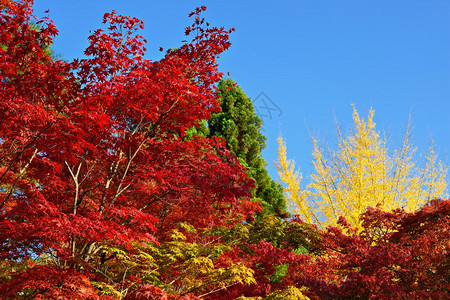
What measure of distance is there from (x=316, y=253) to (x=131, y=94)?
5323 mm

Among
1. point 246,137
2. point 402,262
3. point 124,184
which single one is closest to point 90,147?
point 124,184

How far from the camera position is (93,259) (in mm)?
6125

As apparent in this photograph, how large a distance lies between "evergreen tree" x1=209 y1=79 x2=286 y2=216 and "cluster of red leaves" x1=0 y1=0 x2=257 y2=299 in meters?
7.17

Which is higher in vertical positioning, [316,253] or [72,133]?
[72,133]

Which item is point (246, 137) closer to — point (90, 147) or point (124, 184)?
point (124, 184)

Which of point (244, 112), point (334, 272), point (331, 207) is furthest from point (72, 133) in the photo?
point (244, 112)

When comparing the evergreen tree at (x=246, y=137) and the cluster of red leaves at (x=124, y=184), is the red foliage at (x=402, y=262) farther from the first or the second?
the evergreen tree at (x=246, y=137)

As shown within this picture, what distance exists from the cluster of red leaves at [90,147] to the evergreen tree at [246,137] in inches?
282

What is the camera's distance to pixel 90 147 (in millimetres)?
5395

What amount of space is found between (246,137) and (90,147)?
1097 centimetres

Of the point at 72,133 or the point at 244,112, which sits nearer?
the point at 72,133

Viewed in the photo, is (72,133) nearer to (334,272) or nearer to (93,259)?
(93,259)

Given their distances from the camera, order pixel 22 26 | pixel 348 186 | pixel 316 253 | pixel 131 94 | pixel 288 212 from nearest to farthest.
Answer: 1. pixel 22 26
2. pixel 131 94
3. pixel 316 253
4. pixel 348 186
5. pixel 288 212

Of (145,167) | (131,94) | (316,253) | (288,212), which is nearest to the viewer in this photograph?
(131,94)
